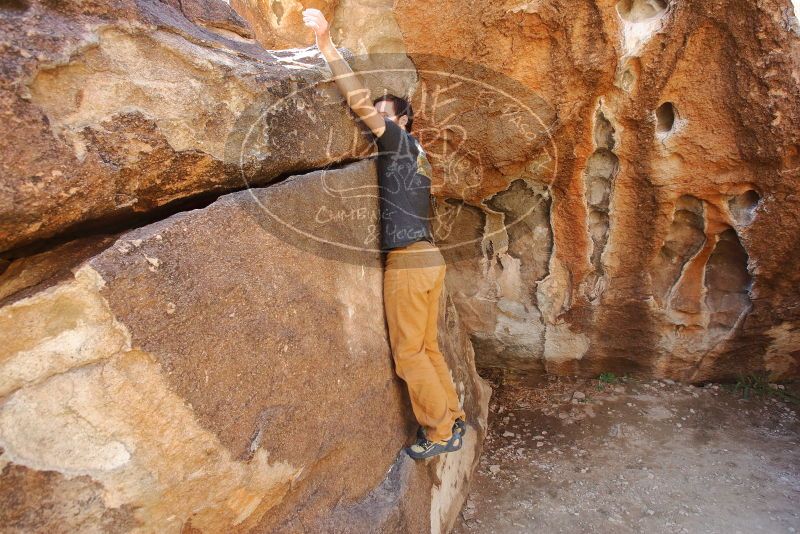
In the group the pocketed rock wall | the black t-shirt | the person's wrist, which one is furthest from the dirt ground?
the person's wrist

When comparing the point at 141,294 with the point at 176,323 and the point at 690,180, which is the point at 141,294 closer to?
the point at 176,323

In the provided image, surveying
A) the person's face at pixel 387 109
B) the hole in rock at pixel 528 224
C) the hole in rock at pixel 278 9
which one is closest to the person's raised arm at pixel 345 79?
the person's face at pixel 387 109

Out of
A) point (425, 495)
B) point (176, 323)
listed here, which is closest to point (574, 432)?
→ point (425, 495)

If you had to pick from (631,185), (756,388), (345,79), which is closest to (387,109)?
(345,79)

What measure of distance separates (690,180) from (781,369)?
147cm

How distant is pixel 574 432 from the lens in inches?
115

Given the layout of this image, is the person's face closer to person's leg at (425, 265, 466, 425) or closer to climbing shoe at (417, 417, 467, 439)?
person's leg at (425, 265, 466, 425)

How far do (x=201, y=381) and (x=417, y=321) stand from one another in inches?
35.6

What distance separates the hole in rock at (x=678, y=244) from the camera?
2.69m

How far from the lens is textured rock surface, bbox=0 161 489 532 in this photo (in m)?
1.04

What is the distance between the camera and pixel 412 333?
1912 mm

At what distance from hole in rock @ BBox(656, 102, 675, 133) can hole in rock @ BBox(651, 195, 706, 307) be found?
42cm

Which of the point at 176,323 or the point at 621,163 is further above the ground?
the point at 621,163

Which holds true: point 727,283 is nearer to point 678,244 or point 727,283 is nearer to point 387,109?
point 678,244
